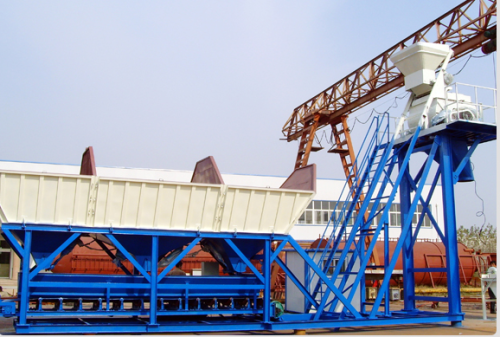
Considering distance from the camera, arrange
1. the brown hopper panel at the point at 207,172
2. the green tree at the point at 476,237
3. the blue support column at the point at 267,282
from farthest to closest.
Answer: the green tree at the point at 476,237, the brown hopper panel at the point at 207,172, the blue support column at the point at 267,282

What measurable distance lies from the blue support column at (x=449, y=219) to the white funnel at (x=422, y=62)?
1.86 metres

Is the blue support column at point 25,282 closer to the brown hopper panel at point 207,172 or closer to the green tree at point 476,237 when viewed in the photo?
the brown hopper panel at point 207,172

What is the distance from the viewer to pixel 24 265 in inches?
414

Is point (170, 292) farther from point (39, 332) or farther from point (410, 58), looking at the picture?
point (410, 58)

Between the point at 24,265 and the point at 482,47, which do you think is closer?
the point at 24,265

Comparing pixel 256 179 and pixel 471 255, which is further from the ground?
pixel 256 179

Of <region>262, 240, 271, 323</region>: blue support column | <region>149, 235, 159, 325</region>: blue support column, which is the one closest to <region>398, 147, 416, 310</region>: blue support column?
<region>262, 240, 271, 323</region>: blue support column

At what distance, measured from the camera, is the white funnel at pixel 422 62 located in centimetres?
1494

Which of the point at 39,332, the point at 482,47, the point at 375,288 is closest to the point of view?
the point at 39,332

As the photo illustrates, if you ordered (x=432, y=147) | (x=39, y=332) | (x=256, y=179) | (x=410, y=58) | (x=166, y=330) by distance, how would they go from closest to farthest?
1. (x=39, y=332)
2. (x=166, y=330)
3. (x=432, y=147)
4. (x=410, y=58)
5. (x=256, y=179)

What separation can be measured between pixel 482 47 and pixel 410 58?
4.95 metres

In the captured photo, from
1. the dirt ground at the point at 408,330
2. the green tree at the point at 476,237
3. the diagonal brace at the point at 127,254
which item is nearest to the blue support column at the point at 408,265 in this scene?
the dirt ground at the point at 408,330

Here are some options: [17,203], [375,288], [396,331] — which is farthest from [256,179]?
[17,203]

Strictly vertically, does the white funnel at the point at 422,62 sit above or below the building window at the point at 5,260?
above
